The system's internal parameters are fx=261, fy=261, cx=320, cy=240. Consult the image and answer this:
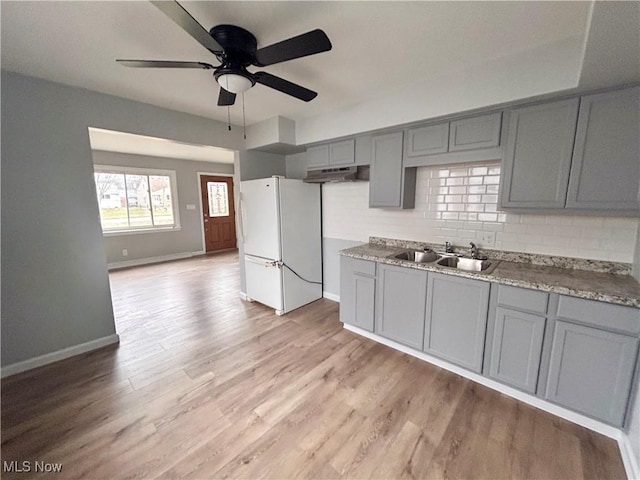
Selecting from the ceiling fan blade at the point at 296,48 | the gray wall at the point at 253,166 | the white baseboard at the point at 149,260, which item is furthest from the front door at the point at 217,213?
the ceiling fan blade at the point at 296,48

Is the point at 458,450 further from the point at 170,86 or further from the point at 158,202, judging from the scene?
the point at 158,202

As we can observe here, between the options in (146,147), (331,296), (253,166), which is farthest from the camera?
(146,147)

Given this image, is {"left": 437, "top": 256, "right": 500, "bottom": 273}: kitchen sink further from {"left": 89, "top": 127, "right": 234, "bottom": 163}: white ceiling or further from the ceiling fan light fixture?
{"left": 89, "top": 127, "right": 234, "bottom": 163}: white ceiling

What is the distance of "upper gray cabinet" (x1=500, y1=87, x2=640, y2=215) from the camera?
1675 millimetres

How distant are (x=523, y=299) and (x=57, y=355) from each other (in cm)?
399

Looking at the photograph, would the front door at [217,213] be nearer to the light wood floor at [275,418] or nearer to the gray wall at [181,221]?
the gray wall at [181,221]

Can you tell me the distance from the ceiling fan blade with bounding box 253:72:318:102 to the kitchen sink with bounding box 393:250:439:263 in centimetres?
169

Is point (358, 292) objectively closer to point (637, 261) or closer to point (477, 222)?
point (477, 222)

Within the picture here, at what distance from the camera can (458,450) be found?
1562 mm

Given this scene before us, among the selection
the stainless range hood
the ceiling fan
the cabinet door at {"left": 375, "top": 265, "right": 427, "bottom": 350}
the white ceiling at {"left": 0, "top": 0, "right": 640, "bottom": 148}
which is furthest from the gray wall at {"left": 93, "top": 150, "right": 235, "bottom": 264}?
the cabinet door at {"left": 375, "top": 265, "right": 427, "bottom": 350}

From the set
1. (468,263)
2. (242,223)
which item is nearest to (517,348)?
(468,263)

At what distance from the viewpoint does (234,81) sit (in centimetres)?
166

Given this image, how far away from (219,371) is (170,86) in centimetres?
258

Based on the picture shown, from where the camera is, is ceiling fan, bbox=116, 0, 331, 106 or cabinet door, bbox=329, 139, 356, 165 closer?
ceiling fan, bbox=116, 0, 331, 106
